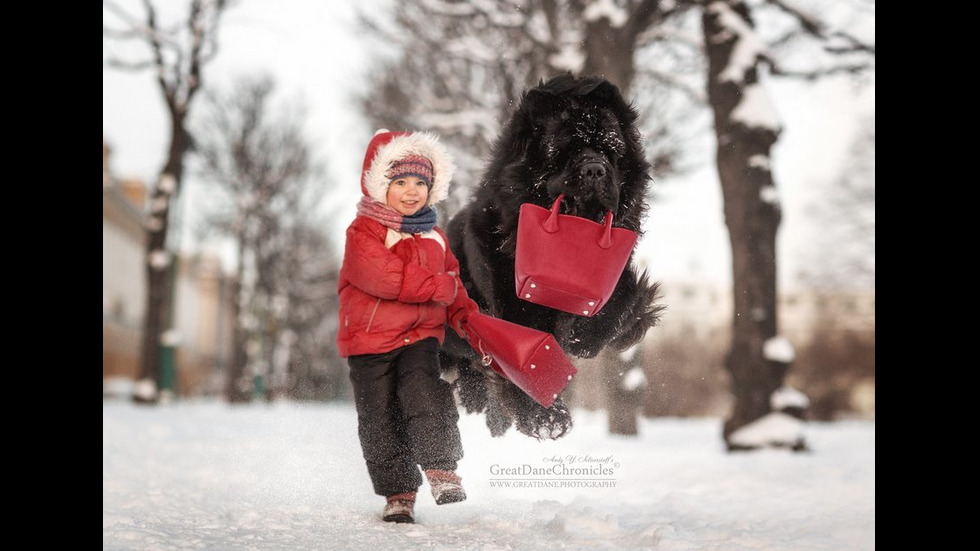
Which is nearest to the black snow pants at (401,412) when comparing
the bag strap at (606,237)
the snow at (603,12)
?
the bag strap at (606,237)

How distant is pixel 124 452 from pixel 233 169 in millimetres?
12473

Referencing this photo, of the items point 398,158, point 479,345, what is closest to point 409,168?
point 398,158

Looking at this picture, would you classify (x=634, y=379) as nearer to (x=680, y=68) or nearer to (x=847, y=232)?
(x=680, y=68)

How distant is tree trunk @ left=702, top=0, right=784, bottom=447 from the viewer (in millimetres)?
8117

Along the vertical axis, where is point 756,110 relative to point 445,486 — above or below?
above

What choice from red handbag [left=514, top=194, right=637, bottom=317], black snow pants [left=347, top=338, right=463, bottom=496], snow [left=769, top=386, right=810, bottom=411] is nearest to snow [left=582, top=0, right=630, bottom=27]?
snow [left=769, top=386, right=810, bottom=411]

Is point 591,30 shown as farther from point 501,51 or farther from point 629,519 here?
point 629,519

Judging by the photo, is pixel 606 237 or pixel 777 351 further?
pixel 777 351

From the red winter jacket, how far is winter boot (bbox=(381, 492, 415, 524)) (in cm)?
60

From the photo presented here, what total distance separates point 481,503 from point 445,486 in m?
0.61

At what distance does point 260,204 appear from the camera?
18.5 meters

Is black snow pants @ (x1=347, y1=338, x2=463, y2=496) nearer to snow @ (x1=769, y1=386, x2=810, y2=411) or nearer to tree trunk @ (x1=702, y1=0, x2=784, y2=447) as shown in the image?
tree trunk @ (x1=702, y1=0, x2=784, y2=447)

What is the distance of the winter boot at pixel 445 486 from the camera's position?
3.57 m

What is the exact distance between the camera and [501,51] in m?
11.6
